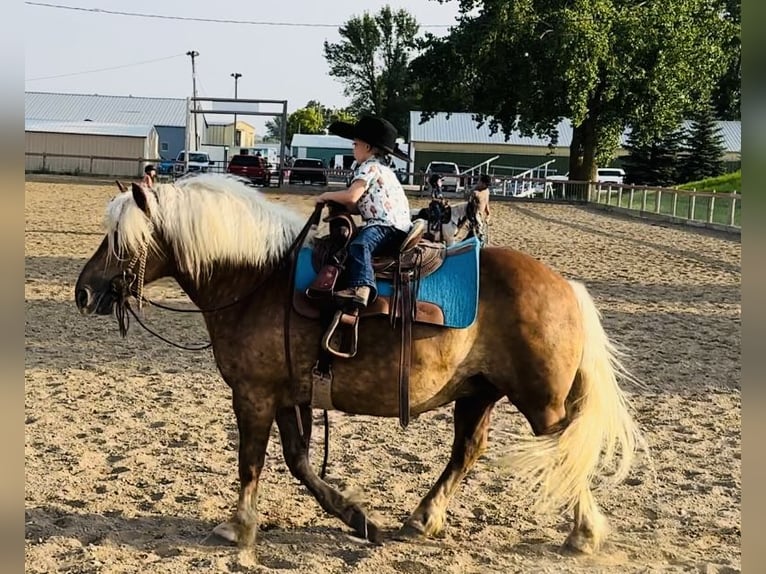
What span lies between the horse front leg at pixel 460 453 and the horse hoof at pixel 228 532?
88 centimetres

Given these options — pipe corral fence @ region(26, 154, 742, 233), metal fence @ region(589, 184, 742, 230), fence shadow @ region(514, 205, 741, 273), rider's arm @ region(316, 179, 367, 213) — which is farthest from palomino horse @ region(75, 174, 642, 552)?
metal fence @ region(589, 184, 742, 230)

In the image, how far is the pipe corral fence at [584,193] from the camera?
23.5m

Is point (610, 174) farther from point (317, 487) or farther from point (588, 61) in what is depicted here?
point (317, 487)

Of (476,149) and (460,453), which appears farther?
(476,149)

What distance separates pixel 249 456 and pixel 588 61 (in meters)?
32.7

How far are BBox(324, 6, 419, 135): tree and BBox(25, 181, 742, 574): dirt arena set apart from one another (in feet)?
259

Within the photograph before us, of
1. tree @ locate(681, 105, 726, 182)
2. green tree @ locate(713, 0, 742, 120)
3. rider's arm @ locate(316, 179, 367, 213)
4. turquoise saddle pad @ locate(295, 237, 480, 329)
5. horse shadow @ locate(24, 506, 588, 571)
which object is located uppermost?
green tree @ locate(713, 0, 742, 120)

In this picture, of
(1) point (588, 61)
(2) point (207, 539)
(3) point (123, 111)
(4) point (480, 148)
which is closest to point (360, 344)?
(2) point (207, 539)

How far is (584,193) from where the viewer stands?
3656 cm

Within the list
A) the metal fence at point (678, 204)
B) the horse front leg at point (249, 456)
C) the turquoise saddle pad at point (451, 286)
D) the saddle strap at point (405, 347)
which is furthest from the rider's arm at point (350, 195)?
A: the metal fence at point (678, 204)

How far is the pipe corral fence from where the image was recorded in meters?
23.5

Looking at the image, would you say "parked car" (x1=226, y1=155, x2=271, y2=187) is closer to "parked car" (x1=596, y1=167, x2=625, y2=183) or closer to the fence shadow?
the fence shadow

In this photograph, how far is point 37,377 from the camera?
6891mm
